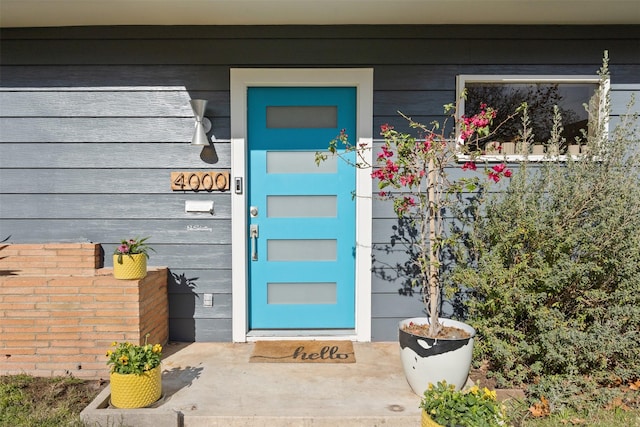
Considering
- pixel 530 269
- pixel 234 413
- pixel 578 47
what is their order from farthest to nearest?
pixel 578 47 → pixel 530 269 → pixel 234 413

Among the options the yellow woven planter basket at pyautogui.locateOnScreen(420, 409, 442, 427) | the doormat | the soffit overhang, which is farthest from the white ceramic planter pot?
the soffit overhang

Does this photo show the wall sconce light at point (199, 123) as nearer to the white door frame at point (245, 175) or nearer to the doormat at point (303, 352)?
the white door frame at point (245, 175)

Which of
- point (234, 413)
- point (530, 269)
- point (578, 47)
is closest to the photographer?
point (234, 413)

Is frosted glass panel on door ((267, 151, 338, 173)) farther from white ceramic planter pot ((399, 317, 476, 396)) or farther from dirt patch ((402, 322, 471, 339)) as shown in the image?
white ceramic planter pot ((399, 317, 476, 396))

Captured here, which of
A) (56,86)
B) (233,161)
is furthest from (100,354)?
(56,86)

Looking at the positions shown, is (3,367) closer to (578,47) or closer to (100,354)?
(100,354)

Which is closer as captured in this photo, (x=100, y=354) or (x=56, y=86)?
(x=100, y=354)

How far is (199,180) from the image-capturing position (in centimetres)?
315

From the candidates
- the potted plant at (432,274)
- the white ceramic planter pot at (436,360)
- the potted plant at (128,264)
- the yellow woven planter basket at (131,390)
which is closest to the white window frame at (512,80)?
the potted plant at (432,274)

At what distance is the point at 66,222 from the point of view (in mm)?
3184

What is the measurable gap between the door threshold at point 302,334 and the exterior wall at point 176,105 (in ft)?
0.65

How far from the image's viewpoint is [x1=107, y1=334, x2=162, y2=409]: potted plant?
2.17 meters

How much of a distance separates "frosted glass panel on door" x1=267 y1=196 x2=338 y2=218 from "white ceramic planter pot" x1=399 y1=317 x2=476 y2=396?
46.5 inches

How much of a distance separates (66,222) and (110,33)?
1.43m
